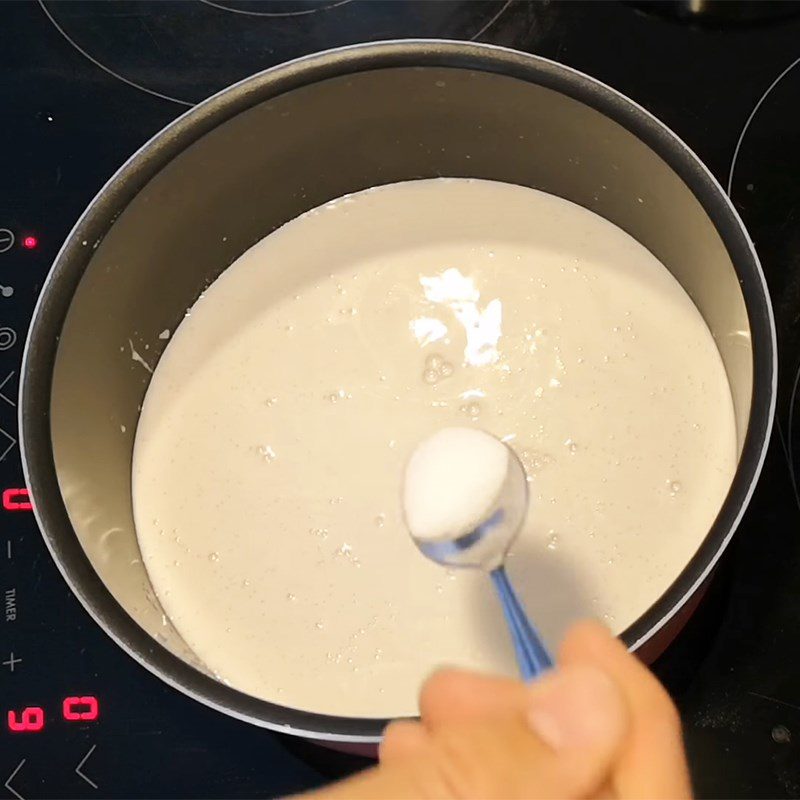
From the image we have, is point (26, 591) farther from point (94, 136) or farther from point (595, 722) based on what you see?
point (595, 722)

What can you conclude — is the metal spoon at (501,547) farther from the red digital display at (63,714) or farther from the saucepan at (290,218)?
the red digital display at (63,714)

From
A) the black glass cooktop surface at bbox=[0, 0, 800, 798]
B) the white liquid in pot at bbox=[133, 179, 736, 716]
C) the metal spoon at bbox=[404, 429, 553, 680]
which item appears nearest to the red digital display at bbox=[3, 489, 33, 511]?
the black glass cooktop surface at bbox=[0, 0, 800, 798]

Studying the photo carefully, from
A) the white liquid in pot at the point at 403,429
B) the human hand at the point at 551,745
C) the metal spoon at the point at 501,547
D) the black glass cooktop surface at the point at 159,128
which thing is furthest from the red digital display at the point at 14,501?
the human hand at the point at 551,745

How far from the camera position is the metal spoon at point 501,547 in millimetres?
650

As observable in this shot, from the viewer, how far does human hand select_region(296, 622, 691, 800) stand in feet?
1.62

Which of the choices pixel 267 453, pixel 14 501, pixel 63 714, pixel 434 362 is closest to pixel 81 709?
pixel 63 714

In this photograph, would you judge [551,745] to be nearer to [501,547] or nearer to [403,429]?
[501,547]

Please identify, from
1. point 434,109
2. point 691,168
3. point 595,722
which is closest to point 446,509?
point 595,722

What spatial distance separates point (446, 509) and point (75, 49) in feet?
1.99

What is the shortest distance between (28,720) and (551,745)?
1.58ft

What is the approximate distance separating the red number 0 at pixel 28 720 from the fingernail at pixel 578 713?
0.46m

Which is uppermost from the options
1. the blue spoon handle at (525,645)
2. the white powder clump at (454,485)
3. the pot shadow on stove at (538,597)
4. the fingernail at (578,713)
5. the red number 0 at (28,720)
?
the white powder clump at (454,485)

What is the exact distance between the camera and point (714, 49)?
0.93 m

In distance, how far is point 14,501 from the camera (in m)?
0.86
